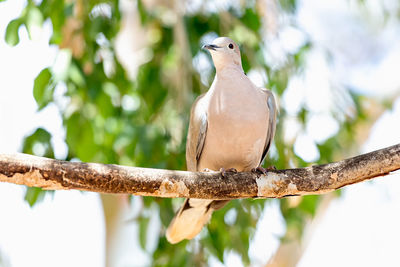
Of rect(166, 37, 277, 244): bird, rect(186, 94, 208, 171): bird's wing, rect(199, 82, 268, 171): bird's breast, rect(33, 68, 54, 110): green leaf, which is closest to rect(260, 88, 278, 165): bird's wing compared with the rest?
rect(166, 37, 277, 244): bird

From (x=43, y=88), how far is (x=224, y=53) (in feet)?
3.40

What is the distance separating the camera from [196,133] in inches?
120

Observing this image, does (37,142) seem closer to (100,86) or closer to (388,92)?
(100,86)

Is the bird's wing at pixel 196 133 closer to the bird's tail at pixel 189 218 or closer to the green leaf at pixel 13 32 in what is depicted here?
the bird's tail at pixel 189 218

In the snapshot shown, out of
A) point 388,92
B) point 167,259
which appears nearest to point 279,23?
point 167,259

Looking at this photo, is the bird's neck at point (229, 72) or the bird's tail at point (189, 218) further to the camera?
the bird's tail at point (189, 218)

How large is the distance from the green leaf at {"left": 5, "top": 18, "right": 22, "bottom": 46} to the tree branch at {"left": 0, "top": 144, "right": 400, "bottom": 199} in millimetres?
995

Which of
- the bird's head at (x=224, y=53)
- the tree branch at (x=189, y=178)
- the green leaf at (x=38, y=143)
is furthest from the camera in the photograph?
the green leaf at (x=38, y=143)

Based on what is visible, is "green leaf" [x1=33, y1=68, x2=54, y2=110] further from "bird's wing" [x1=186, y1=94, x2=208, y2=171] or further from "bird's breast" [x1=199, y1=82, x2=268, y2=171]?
"bird's breast" [x1=199, y1=82, x2=268, y2=171]

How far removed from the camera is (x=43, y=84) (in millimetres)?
3121

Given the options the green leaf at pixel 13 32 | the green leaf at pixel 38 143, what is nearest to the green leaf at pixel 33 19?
the green leaf at pixel 13 32

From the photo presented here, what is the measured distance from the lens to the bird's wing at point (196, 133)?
9.86 feet

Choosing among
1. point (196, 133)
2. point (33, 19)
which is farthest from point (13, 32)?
point (196, 133)

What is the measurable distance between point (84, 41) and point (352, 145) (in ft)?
6.91
